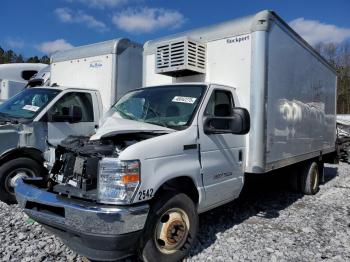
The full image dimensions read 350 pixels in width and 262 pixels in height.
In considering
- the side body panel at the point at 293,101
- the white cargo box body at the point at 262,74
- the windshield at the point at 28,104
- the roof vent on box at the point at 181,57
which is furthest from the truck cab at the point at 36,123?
the side body panel at the point at 293,101

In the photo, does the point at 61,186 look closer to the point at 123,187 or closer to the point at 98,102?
the point at 123,187

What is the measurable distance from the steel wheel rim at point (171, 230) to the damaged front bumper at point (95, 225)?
0.35m

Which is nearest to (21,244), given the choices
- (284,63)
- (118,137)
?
(118,137)

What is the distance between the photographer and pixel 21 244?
4.34 meters

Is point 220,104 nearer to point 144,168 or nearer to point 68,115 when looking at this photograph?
point 144,168

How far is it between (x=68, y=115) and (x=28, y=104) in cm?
79

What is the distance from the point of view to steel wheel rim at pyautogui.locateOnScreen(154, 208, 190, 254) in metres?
3.63

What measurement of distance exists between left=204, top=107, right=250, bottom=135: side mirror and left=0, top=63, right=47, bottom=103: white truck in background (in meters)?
8.74

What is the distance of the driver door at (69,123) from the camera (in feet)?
20.4

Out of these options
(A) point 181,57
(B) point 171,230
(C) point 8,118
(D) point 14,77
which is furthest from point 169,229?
(D) point 14,77

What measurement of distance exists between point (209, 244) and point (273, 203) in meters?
2.89

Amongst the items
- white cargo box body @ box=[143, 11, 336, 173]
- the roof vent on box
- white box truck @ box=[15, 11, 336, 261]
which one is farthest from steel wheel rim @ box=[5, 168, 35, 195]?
the roof vent on box

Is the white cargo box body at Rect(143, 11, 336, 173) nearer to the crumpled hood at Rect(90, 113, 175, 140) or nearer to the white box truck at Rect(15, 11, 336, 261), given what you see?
the white box truck at Rect(15, 11, 336, 261)

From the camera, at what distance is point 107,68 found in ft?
23.3
